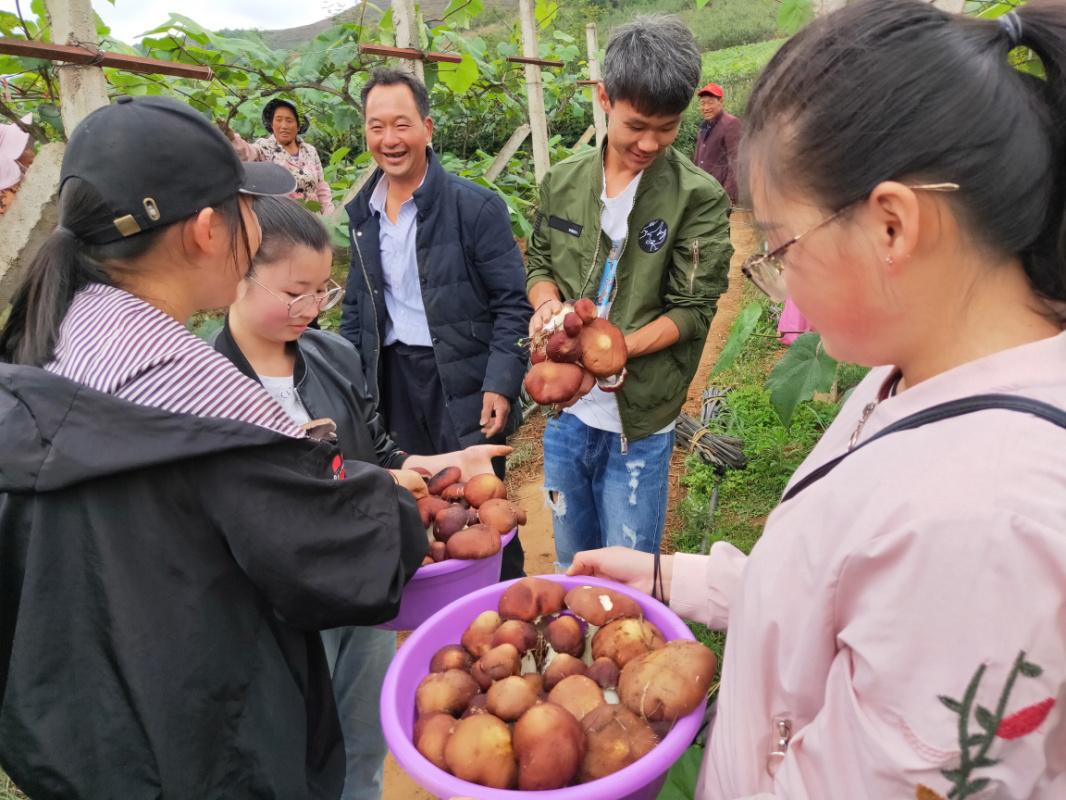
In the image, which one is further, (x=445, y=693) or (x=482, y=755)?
(x=445, y=693)

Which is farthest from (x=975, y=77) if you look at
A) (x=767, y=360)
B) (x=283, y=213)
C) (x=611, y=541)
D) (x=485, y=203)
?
(x=767, y=360)

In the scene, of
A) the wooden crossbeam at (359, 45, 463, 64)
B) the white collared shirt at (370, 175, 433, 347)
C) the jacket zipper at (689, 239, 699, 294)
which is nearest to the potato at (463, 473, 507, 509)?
the jacket zipper at (689, 239, 699, 294)

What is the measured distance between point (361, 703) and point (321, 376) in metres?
0.98

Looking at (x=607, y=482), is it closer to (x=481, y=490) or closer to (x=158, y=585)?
(x=481, y=490)

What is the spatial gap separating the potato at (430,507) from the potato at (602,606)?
0.58 metres

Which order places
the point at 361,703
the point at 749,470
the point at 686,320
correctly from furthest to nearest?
the point at 749,470 → the point at 686,320 → the point at 361,703

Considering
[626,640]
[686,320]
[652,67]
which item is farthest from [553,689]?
[652,67]

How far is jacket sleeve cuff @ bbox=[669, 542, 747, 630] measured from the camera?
1326 millimetres

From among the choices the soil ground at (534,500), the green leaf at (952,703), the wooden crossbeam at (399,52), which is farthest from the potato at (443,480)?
the wooden crossbeam at (399,52)

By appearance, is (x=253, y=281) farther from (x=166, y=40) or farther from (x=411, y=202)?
(x=166, y=40)

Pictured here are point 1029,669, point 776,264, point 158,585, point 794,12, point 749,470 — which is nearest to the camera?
point 1029,669

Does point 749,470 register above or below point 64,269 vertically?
below

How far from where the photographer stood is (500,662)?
136 centimetres

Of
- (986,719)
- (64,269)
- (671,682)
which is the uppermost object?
(64,269)
